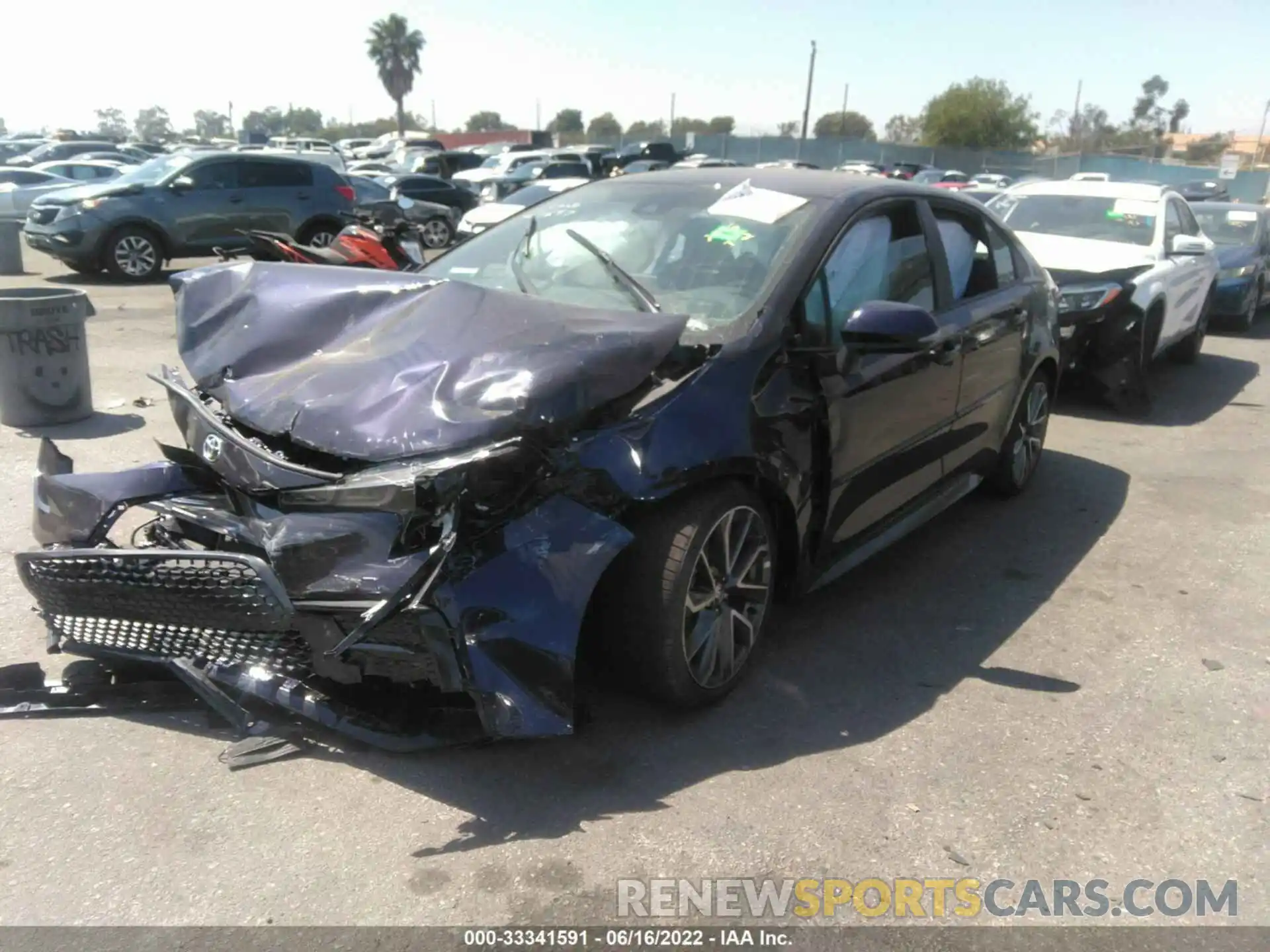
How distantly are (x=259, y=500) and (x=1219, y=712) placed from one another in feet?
11.1

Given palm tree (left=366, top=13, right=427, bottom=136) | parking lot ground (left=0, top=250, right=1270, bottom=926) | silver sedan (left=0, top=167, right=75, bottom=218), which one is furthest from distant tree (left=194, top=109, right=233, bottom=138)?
parking lot ground (left=0, top=250, right=1270, bottom=926)

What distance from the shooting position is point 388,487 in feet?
8.90

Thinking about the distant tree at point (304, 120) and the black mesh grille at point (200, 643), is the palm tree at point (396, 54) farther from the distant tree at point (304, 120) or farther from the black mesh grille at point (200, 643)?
the black mesh grille at point (200, 643)

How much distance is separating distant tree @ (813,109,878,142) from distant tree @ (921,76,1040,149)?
9.72 meters

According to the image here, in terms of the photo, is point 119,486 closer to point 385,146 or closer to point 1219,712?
point 1219,712

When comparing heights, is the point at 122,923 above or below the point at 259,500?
below

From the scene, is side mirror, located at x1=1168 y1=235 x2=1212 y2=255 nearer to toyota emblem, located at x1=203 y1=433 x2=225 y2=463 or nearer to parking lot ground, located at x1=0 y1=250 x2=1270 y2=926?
parking lot ground, located at x1=0 y1=250 x2=1270 y2=926

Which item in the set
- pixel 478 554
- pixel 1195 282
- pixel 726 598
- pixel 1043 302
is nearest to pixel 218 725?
pixel 478 554

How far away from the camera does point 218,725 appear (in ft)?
10.7

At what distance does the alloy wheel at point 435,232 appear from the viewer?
1961cm

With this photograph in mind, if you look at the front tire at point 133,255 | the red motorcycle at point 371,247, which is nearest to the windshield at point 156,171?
the front tire at point 133,255

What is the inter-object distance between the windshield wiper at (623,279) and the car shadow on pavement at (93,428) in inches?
157

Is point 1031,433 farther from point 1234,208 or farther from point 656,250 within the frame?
point 1234,208

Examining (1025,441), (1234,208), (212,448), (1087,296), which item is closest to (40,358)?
(212,448)
